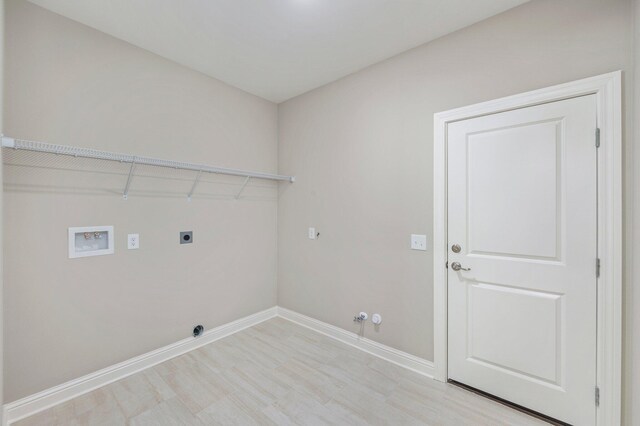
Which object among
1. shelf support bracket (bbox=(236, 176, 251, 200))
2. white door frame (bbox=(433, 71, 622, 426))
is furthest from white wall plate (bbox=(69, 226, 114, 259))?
white door frame (bbox=(433, 71, 622, 426))

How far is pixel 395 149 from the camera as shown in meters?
2.37

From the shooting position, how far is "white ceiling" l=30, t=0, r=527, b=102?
5.85ft

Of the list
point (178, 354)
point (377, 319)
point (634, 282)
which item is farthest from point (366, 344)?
point (634, 282)

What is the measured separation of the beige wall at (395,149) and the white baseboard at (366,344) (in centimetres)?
6

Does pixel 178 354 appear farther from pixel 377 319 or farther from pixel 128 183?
pixel 377 319

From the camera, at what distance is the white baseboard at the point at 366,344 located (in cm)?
221

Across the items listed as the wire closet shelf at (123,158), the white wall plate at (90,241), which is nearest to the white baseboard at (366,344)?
the wire closet shelf at (123,158)

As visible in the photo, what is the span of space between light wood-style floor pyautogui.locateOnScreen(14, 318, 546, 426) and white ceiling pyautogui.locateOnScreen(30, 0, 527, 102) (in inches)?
105

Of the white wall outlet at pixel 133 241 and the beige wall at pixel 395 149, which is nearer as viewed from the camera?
the beige wall at pixel 395 149

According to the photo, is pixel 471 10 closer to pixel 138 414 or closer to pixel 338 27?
pixel 338 27

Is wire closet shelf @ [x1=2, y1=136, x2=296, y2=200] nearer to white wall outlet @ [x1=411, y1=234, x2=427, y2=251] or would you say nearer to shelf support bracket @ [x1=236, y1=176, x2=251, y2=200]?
shelf support bracket @ [x1=236, y1=176, x2=251, y2=200]

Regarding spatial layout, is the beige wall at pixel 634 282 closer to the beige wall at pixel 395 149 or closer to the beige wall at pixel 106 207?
the beige wall at pixel 395 149

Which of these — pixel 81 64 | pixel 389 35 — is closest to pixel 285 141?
pixel 389 35

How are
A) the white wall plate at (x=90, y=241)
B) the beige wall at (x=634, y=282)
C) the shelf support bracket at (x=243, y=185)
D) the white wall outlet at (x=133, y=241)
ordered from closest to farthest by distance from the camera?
the beige wall at (x=634, y=282), the white wall plate at (x=90, y=241), the white wall outlet at (x=133, y=241), the shelf support bracket at (x=243, y=185)
